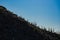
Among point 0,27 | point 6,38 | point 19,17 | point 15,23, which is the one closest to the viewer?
point 6,38

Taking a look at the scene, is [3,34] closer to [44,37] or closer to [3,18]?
[3,18]

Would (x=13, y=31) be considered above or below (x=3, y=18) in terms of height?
below

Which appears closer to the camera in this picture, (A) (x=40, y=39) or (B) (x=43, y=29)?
(A) (x=40, y=39)

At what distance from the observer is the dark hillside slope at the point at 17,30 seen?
17.0m

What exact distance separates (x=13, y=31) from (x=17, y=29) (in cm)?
69

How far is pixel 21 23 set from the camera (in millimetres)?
19578

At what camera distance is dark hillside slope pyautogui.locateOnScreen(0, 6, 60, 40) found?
17016 millimetres

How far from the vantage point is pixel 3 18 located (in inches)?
751

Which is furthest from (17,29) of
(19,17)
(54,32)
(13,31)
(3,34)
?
(54,32)

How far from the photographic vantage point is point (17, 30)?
18.0m

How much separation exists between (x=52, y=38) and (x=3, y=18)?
507 cm

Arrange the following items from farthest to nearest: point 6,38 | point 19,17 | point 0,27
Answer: point 19,17 < point 0,27 < point 6,38

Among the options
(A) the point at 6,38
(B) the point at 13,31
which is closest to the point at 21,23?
(B) the point at 13,31

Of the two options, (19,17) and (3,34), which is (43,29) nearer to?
(19,17)
